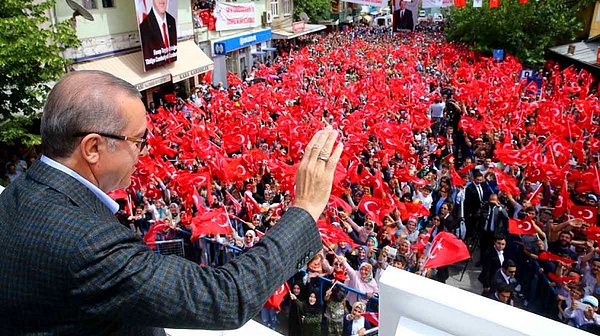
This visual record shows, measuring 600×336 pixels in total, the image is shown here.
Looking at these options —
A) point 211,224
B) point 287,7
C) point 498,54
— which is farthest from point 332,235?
point 287,7

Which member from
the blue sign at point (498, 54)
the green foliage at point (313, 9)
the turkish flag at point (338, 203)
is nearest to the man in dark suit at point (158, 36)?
A: the turkish flag at point (338, 203)

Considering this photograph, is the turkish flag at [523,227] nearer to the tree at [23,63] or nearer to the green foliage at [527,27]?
the tree at [23,63]

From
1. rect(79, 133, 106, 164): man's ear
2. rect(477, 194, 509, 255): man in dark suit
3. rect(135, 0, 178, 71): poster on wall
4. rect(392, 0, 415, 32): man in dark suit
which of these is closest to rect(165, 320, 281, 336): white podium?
rect(79, 133, 106, 164): man's ear

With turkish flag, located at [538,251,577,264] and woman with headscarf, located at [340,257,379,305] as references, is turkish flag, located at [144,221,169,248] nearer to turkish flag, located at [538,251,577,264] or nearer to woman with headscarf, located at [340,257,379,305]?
woman with headscarf, located at [340,257,379,305]

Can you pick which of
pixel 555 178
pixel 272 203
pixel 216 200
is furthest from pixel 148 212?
pixel 555 178

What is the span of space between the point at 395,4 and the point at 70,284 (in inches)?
1375

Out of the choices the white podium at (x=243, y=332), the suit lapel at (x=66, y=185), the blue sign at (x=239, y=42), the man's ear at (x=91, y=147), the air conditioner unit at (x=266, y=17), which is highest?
the man's ear at (x=91, y=147)

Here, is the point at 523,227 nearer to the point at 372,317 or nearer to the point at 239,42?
the point at 372,317

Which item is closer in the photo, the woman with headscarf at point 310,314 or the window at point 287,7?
the woman with headscarf at point 310,314

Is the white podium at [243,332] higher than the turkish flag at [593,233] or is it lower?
higher

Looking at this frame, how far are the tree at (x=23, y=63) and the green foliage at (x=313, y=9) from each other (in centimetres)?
3404

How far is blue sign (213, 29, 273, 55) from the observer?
82.1ft

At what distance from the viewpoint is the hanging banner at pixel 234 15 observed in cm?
2495

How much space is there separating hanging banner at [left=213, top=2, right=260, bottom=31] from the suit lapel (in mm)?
24975
